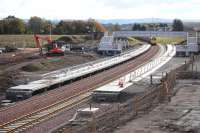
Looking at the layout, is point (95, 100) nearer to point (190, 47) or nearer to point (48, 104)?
point (48, 104)

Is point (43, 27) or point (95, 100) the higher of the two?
point (43, 27)

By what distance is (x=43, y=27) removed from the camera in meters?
143

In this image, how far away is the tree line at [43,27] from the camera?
427 ft

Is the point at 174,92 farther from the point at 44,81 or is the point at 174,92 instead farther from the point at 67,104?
the point at 44,81

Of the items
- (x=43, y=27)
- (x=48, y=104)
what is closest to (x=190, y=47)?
(x=48, y=104)

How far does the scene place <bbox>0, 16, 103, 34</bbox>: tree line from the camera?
130250 millimetres

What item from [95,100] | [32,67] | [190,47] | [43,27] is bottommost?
[95,100]

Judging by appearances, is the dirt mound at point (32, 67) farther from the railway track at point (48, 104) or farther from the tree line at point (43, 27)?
the tree line at point (43, 27)

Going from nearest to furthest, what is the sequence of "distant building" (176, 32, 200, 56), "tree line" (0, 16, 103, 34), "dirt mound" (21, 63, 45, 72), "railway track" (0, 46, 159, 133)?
"railway track" (0, 46, 159, 133)
"dirt mound" (21, 63, 45, 72)
"distant building" (176, 32, 200, 56)
"tree line" (0, 16, 103, 34)

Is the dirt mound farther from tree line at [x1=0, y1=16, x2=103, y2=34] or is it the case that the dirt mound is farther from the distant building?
tree line at [x1=0, y1=16, x2=103, y2=34]

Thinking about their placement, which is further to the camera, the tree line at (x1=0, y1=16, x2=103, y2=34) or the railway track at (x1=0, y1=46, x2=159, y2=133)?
the tree line at (x1=0, y1=16, x2=103, y2=34)

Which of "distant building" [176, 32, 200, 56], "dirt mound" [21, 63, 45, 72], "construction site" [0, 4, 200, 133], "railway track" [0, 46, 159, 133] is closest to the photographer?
"construction site" [0, 4, 200, 133]

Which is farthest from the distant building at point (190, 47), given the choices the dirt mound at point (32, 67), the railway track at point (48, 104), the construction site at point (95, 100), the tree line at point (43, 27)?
the tree line at point (43, 27)

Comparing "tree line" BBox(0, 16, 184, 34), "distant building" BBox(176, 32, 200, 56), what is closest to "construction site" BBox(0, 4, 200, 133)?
"distant building" BBox(176, 32, 200, 56)
